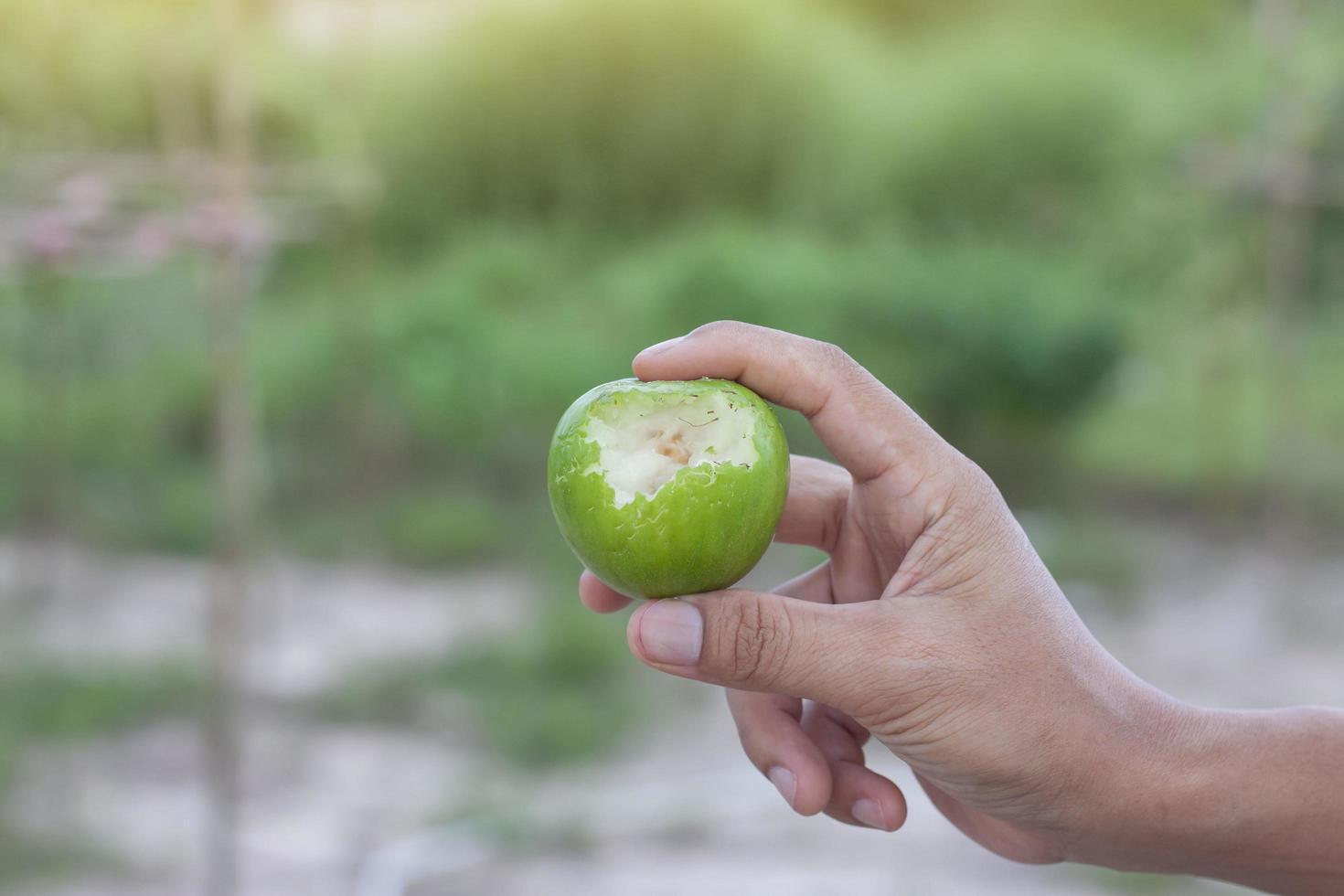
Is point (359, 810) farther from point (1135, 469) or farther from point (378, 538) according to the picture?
point (1135, 469)

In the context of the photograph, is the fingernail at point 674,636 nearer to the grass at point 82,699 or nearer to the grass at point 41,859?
the grass at point 41,859

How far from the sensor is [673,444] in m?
0.76

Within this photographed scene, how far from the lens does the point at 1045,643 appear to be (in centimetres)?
71

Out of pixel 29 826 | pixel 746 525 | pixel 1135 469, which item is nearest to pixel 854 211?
pixel 1135 469

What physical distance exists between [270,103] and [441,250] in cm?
86

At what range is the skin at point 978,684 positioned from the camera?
695 mm

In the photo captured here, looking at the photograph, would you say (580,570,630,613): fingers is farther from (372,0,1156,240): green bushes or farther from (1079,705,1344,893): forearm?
(372,0,1156,240): green bushes

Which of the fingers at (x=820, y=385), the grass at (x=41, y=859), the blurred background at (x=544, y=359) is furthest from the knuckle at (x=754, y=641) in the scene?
the grass at (x=41, y=859)

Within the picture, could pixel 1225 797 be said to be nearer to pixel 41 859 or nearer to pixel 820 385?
pixel 820 385

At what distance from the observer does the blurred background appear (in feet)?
6.81

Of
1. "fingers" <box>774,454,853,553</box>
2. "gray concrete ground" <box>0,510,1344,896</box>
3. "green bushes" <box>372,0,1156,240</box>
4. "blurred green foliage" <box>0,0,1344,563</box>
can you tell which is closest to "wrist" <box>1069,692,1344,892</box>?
"fingers" <box>774,454,853,553</box>

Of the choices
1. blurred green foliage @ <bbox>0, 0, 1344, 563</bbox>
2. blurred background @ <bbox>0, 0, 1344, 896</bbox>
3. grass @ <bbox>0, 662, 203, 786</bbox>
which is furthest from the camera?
blurred green foliage @ <bbox>0, 0, 1344, 563</bbox>

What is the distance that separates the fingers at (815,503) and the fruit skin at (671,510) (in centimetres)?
10

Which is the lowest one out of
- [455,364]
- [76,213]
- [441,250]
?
[455,364]
